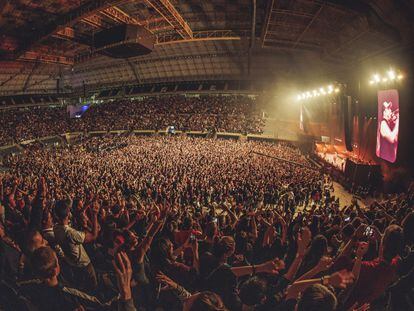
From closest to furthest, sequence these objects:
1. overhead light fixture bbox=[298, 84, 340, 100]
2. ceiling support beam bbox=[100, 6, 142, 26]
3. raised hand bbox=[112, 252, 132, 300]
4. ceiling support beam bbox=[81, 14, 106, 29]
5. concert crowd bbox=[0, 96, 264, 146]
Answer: raised hand bbox=[112, 252, 132, 300]
ceiling support beam bbox=[100, 6, 142, 26]
ceiling support beam bbox=[81, 14, 106, 29]
overhead light fixture bbox=[298, 84, 340, 100]
concert crowd bbox=[0, 96, 264, 146]

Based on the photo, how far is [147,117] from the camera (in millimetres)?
36781

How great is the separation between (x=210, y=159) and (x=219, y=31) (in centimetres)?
1105

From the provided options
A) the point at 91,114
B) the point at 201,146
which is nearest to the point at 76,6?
the point at 201,146

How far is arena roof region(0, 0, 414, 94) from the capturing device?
12.6 meters

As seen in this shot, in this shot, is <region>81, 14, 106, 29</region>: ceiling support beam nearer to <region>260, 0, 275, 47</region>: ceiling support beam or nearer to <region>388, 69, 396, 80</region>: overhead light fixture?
<region>260, 0, 275, 47</region>: ceiling support beam

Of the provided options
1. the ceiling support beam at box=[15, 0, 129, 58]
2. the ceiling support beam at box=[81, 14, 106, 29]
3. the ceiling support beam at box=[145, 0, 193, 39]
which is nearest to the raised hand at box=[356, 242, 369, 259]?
the ceiling support beam at box=[15, 0, 129, 58]

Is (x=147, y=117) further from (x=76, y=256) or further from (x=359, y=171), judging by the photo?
(x=76, y=256)

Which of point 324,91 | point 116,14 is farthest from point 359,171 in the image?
point 116,14

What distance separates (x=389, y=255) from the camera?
2625 mm

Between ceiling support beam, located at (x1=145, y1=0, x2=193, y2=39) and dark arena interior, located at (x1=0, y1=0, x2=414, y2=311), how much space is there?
17 cm

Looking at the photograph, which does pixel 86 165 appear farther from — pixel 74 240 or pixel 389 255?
pixel 389 255

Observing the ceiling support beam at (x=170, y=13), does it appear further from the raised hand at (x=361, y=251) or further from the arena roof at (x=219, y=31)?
the raised hand at (x=361, y=251)

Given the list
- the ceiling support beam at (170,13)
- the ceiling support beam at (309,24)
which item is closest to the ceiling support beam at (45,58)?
the ceiling support beam at (170,13)

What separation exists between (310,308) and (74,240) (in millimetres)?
2714
